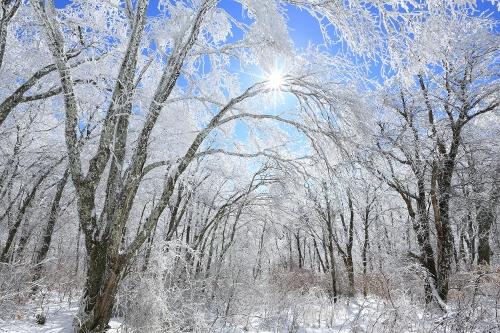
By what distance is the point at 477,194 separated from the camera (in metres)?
9.12

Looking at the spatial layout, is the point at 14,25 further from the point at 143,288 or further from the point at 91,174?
the point at 143,288

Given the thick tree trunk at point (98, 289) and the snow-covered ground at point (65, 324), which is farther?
the snow-covered ground at point (65, 324)

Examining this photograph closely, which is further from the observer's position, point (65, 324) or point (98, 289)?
point (65, 324)

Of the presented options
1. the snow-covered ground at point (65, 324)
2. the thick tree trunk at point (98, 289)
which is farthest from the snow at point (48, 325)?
the thick tree trunk at point (98, 289)

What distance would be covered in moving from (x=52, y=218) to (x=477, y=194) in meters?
12.9

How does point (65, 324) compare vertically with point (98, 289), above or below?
below

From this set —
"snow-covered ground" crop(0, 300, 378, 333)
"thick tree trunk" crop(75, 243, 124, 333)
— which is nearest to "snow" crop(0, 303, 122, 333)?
"snow-covered ground" crop(0, 300, 378, 333)

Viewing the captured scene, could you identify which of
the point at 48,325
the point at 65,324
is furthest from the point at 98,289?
the point at 48,325

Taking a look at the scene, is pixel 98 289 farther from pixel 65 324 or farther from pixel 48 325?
pixel 48 325

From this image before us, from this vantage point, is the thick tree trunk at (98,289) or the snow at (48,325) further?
the snow at (48,325)

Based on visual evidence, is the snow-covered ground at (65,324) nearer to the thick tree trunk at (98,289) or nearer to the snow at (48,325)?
the snow at (48,325)

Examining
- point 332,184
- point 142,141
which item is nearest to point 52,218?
point 142,141

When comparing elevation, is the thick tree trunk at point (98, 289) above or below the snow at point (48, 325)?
above

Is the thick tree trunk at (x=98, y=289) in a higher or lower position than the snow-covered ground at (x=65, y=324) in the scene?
higher
